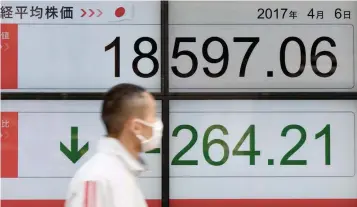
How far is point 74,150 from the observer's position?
4.97 metres

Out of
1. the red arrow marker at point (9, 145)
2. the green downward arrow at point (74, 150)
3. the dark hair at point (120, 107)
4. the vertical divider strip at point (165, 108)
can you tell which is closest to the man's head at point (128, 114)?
the dark hair at point (120, 107)

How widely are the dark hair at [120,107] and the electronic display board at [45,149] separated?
2.06m

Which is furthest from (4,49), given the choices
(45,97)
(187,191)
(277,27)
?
(277,27)

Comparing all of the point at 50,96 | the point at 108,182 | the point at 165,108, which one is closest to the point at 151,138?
the point at 108,182

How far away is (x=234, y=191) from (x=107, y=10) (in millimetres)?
1709

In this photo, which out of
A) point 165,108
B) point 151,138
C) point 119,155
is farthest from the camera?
point 165,108

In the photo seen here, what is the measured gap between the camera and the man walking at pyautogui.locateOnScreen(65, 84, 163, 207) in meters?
2.69

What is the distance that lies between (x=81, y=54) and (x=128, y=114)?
2.20m

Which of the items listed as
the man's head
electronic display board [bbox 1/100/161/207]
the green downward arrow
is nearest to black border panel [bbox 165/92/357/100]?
electronic display board [bbox 1/100/161/207]

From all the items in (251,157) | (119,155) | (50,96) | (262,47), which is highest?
(262,47)

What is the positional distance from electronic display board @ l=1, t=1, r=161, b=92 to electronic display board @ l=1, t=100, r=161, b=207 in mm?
155

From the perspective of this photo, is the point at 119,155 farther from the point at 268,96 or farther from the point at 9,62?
the point at 9,62

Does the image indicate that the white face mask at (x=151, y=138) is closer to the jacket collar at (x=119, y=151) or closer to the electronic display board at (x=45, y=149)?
the jacket collar at (x=119, y=151)

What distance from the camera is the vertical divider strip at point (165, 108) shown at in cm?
491
